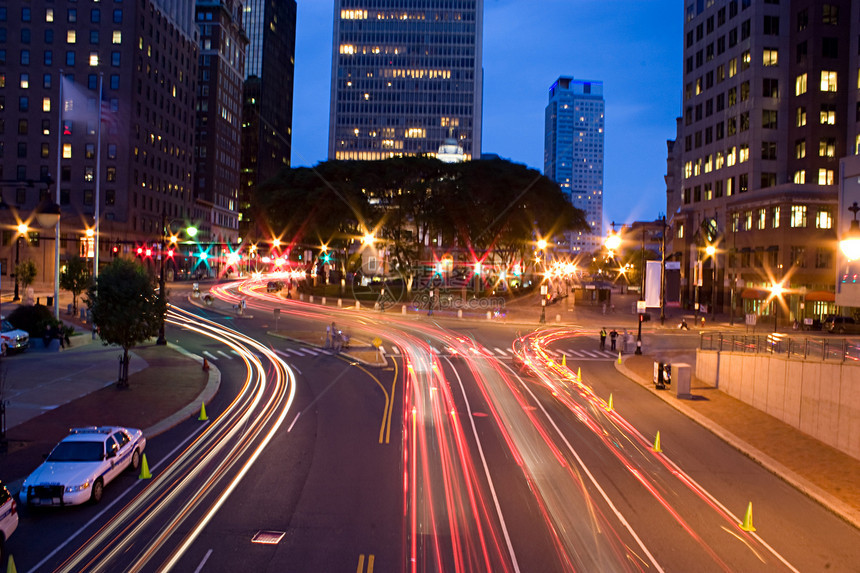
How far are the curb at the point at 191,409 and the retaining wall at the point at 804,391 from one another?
21426mm

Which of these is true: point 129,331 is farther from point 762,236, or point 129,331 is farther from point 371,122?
point 371,122

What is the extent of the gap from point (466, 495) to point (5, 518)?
9.22 m

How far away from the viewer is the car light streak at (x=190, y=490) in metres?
10.9

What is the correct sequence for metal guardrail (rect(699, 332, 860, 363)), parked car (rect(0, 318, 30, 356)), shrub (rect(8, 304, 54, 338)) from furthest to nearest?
shrub (rect(8, 304, 54, 338))
parked car (rect(0, 318, 30, 356))
metal guardrail (rect(699, 332, 860, 363))

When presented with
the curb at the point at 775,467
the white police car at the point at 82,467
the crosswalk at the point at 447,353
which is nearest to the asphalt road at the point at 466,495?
the curb at the point at 775,467

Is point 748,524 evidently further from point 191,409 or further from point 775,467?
point 191,409

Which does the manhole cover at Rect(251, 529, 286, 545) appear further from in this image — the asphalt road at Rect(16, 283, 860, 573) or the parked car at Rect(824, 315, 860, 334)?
the parked car at Rect(824, 315, 860, 334)

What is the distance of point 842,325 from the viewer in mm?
49812

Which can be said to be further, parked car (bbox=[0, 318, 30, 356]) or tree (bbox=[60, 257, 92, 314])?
tree (bbox=[60, 257, 92, 314])

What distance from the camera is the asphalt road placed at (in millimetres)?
11188

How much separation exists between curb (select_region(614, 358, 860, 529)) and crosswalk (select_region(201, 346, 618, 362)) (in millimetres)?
11416

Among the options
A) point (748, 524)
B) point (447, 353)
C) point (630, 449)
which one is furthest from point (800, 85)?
point (748, 524)

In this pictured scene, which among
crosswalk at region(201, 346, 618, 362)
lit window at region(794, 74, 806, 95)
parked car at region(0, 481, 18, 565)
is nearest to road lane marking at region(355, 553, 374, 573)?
parked car at region(0, 481, 18, 565)

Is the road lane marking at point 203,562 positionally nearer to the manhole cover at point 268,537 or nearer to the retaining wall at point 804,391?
the manhole cover at point 268,537
